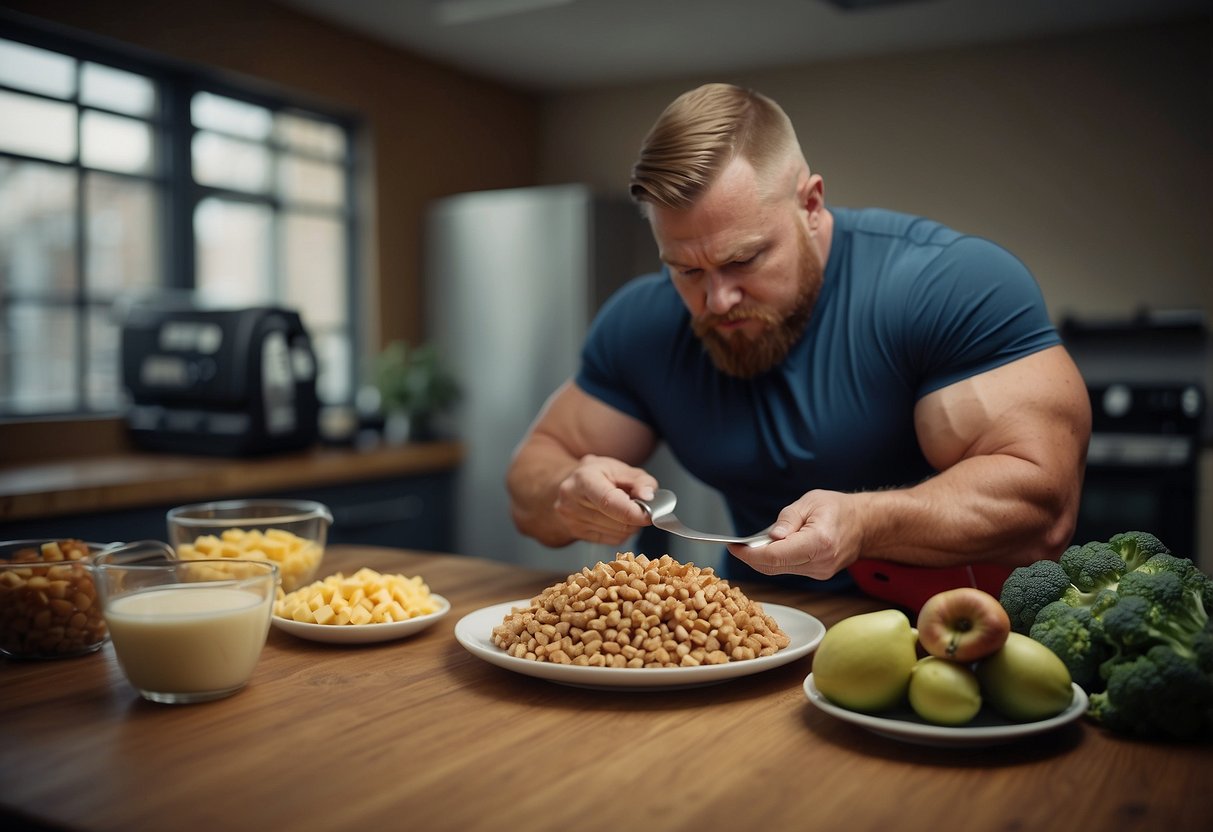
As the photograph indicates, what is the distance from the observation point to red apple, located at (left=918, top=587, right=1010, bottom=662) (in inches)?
33.4

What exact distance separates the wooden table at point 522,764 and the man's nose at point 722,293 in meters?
0.65

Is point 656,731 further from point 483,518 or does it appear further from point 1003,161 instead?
point 1003,161

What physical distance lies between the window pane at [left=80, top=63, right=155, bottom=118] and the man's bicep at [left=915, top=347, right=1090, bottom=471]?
306cm

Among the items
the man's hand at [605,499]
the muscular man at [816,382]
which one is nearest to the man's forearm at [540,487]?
the muscular man at [816,382]

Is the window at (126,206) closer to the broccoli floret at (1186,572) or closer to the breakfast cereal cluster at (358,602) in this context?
the breakfast cereal cluster at (358,602)

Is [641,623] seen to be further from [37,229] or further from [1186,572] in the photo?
[37,229]

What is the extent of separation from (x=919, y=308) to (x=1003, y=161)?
3.20 m

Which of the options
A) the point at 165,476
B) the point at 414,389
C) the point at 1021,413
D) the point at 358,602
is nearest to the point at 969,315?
the point at 1021,413

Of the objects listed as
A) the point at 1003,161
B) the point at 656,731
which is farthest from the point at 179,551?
the point at 1003,161

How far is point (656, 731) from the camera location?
93cm

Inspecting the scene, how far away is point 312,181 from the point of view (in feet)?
13.9

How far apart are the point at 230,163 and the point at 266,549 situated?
291 centimetres

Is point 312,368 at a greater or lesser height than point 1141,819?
greater

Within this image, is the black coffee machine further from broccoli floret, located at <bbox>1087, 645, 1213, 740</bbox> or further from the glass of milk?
broccoli floret, located at <bbox>1087, 645, 1213, 740</bbox>
